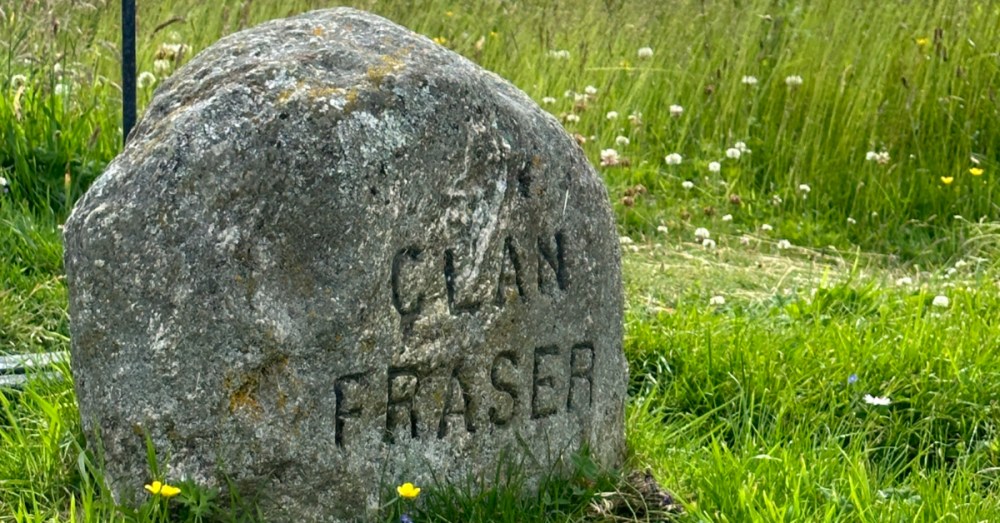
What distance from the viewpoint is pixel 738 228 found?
6.23 m

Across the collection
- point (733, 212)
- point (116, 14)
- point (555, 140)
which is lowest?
point (733, 212)

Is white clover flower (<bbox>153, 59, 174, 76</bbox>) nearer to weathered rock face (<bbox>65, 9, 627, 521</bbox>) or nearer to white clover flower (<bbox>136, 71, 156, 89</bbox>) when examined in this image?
white clover flower (<bbox>136, 71, 156, 89</bbox>)

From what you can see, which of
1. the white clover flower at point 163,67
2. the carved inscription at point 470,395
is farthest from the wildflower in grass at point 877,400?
the white clover flower at point 163,67

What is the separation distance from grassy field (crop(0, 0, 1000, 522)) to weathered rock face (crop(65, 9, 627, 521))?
154 millimetres

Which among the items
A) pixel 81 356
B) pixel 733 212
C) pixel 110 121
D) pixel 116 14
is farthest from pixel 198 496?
pixel 116 14

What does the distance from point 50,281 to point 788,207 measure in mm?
3524

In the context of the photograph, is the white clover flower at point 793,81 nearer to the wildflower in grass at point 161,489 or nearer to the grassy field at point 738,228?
the grassy field at point 738,228

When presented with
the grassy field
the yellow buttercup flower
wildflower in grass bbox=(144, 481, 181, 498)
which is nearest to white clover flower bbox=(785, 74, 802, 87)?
the grassy field

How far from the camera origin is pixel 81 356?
9.40ft

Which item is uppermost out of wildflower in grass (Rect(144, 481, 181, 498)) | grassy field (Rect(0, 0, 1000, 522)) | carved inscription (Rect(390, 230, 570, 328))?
carved inscription (Rect(390, 230, 570, 328))

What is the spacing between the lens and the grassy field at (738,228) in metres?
3.30

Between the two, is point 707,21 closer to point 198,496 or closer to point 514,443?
point 514,443

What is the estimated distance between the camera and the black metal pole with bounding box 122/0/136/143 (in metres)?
3.89

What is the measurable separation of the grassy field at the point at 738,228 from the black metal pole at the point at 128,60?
0.77 metres
